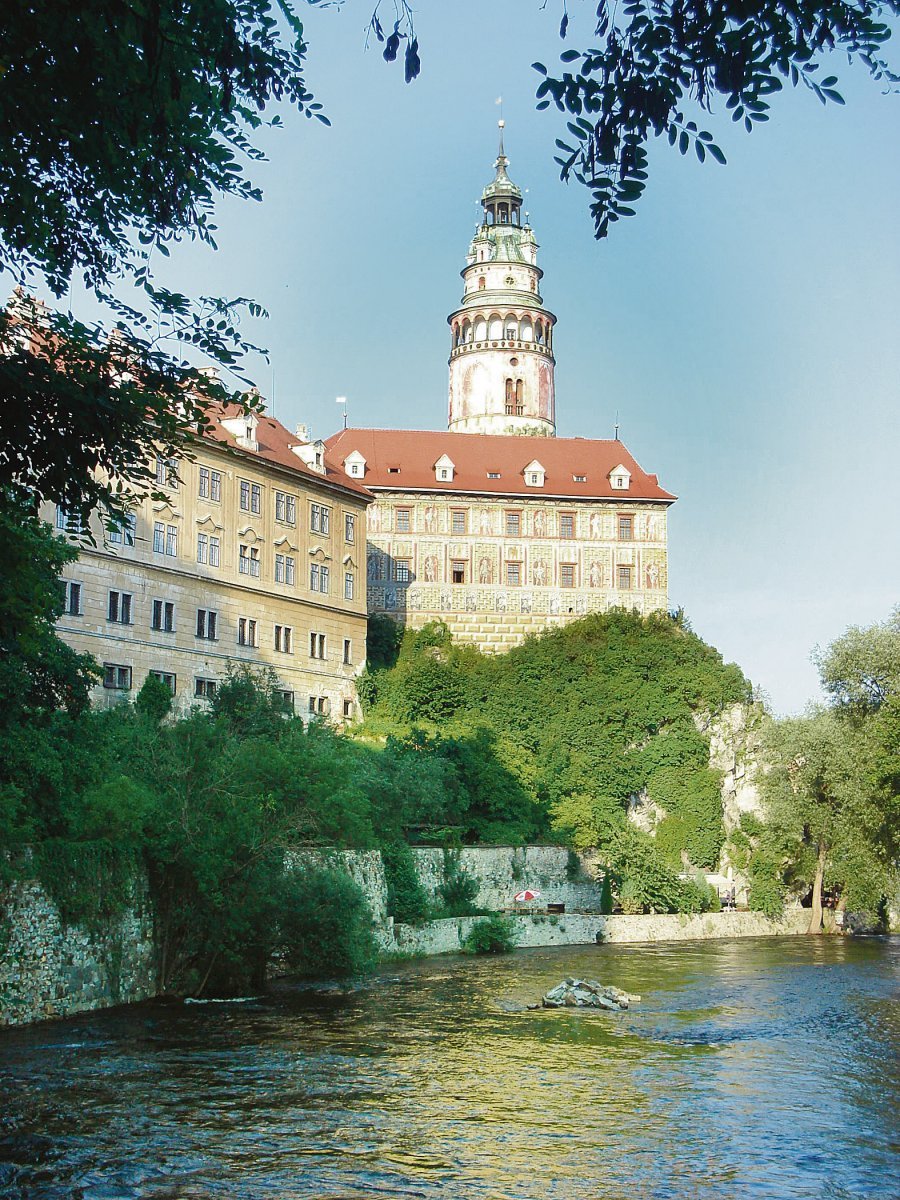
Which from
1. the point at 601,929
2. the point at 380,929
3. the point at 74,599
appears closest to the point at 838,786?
the point at 601,929

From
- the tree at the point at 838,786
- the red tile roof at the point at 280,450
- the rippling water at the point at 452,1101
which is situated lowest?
the rippling water at the point at 452,1101

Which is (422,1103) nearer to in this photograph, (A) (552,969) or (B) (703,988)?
(B) (703,988)

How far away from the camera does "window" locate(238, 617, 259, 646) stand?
47625mm

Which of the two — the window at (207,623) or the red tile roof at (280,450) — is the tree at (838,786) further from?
the window at (207,623)

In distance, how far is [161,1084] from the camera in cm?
1888

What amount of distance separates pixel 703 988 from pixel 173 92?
27.0m

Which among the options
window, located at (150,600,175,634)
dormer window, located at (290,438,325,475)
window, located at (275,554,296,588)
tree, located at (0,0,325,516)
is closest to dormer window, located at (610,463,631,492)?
dormer window, located at (290,438,325,475)

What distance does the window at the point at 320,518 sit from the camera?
171ft

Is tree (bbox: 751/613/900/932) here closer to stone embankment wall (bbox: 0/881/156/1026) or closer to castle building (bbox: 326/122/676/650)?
castle building (bbox: 326/122/676/650)

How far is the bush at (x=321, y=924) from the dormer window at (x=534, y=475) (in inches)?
1415

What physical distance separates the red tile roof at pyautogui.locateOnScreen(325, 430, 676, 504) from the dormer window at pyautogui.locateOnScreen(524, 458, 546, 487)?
27 centimetres

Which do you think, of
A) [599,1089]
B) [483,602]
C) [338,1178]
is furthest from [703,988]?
[483,602]

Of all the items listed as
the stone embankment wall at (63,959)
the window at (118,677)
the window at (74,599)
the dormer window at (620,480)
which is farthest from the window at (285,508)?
the stone embankment wall at (63,959)

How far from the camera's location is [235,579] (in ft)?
156
